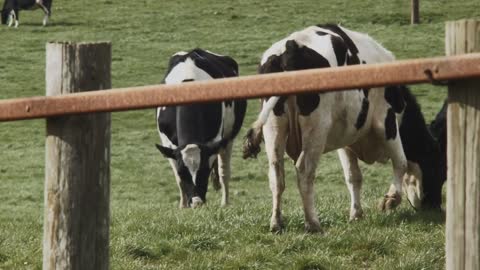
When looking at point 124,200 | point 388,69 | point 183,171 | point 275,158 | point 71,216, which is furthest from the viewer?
point 124,200

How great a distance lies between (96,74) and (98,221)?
61 cm

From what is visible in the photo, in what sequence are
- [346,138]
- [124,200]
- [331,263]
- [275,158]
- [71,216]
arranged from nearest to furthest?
[71,216] → [331,263] → [275,158] → [346,138] → [124,200]

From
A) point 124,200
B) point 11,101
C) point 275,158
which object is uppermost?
point 11,101

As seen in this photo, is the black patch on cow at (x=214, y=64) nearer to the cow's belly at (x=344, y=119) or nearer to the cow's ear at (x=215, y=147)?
the cow's ear at (x=215, y=147)

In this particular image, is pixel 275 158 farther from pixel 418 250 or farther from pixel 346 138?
pixel 418 250

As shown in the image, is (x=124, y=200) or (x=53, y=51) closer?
(x=53, y=51)

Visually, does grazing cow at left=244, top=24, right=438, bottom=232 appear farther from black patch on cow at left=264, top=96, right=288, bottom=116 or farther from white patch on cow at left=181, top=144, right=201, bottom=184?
white patch on cow at left=181, top=144, right=201, bottom=184

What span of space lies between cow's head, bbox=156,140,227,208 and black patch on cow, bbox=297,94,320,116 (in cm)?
560

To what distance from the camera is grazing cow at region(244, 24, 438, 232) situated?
9.87m

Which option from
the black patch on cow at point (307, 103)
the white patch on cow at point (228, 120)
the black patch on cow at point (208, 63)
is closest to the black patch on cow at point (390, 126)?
the black patch on cow at point (307, 103)

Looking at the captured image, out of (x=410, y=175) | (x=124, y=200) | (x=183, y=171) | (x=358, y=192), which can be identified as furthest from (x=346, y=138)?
(x=124, y=200)

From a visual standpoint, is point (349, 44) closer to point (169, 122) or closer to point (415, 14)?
point (169, 122)

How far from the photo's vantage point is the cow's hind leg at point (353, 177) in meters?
10.7

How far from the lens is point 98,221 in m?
4.84
